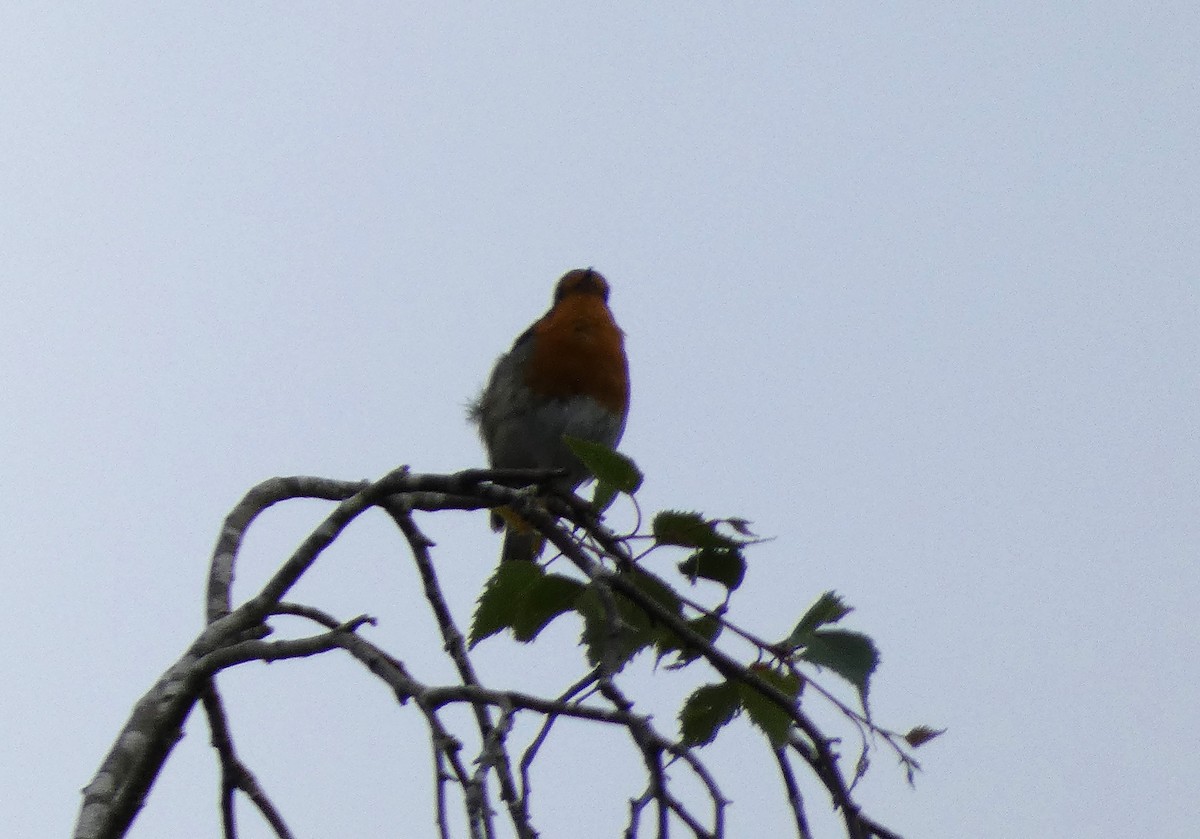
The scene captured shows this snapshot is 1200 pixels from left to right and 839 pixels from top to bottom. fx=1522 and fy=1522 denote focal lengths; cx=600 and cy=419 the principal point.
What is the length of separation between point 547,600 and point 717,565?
326 mm

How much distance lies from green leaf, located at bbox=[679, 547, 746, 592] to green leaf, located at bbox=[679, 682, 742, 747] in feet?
0.80

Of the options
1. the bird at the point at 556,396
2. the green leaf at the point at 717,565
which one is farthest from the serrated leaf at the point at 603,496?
the bird at the point at 556,396

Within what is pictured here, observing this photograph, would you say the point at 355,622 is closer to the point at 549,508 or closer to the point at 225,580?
the point at 225,580

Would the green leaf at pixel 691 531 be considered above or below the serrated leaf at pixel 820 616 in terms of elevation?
above

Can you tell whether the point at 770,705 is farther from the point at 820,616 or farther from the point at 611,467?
the point at 611,467

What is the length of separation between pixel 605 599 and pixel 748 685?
0.27 metres

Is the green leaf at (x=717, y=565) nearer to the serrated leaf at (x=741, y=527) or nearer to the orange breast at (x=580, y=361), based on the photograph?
the serrated leaf at (x=741, y=527)

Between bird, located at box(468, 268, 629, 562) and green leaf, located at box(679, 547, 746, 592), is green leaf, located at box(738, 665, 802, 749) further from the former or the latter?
bird, located at box(468, 268, 629, 562)

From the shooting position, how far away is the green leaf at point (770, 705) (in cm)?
237

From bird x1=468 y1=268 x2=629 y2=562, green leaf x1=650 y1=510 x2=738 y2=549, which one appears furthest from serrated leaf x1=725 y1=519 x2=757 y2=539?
bird x1=468 y1=268 x2=629 y2=562

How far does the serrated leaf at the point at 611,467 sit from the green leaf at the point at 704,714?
39 cm

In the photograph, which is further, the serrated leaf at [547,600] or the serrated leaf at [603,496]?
Answer: the serrated leaf at [603,496]

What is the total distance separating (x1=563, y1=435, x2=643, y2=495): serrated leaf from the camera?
8.68 feet

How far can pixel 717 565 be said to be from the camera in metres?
2.68
